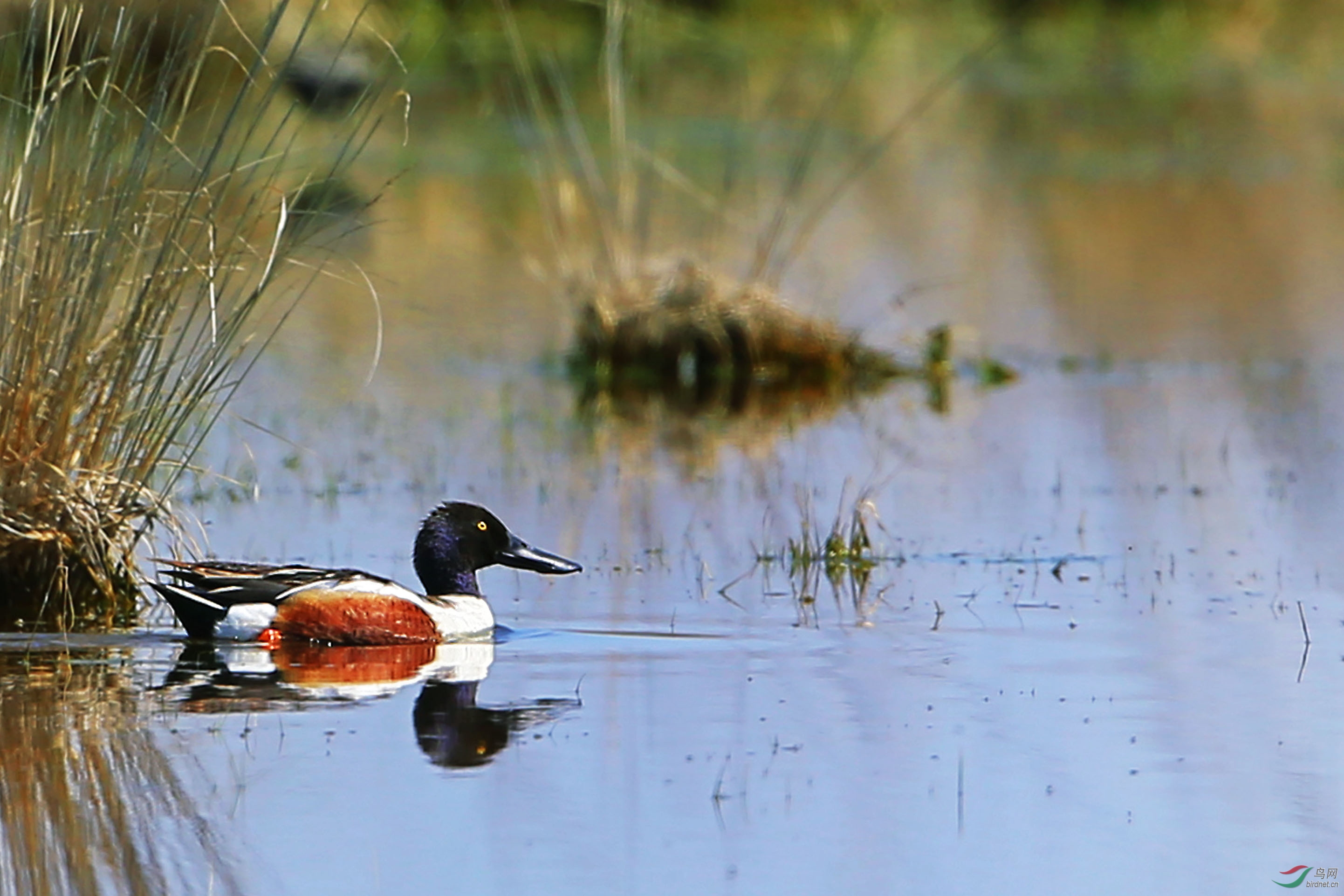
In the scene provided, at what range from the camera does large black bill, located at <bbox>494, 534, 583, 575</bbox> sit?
9.09 metres

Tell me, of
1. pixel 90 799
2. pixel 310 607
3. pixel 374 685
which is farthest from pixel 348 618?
pixel 90 799

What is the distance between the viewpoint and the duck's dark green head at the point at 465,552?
8.88 meters

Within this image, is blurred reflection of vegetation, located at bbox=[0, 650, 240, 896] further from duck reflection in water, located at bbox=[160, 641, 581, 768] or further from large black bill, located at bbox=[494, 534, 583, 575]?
large black bill, located at bbox=[494, 534, 583, 575]

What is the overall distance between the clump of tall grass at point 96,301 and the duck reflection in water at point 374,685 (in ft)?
2.30

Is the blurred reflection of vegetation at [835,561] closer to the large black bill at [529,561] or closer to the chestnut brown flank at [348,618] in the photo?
the large black bill at [529,561]

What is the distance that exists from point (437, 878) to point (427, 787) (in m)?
0.77

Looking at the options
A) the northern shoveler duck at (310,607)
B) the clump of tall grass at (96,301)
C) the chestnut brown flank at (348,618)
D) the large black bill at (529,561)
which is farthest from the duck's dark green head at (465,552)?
the clump of tall grass at (96,301)

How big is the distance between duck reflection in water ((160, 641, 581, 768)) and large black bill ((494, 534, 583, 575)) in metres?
0.65

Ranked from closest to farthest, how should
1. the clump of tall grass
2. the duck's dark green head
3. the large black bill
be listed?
the clump of tall grass
the duck's dark green head
the large black bill

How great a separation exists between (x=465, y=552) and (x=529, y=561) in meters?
0.28

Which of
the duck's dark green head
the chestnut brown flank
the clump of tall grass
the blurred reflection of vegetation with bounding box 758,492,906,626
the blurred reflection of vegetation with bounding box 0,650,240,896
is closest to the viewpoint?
the blurred reflection of vegetation with bounding box 0,650,240,896

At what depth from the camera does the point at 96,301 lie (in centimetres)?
828

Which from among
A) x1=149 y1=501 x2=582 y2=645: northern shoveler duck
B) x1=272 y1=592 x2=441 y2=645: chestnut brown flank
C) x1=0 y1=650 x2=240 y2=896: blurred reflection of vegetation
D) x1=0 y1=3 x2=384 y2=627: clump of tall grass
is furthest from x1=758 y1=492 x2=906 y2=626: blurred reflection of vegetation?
x1=0 y1=650 x2=240 y2=896: blurred reflection of vegetation

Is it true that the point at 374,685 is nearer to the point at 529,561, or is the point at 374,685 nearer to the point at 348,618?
the point at 348,618
